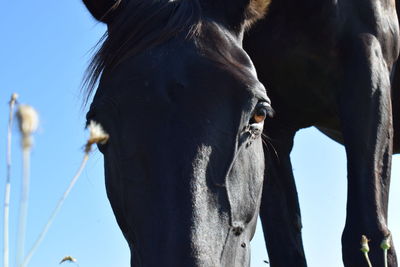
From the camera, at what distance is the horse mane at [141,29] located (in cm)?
273

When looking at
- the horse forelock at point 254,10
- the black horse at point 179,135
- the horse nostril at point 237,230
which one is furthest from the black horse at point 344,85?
the horse nostril at point 237,230

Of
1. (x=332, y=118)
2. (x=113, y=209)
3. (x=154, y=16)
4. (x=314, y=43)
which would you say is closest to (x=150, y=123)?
(x=113, y=209)

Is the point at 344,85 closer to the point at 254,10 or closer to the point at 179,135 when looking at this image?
the point at 254,10

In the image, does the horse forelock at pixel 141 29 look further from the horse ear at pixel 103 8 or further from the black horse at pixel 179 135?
the horse ear at pixel 103 8

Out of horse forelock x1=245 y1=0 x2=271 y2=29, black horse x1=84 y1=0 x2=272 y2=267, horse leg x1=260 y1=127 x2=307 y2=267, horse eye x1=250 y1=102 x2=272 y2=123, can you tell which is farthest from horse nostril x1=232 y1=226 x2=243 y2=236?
horse leg x1=260 y1=127 x2=307 y2=267

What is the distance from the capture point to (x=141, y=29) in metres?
2.78

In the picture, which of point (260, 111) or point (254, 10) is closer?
point (260, 111)

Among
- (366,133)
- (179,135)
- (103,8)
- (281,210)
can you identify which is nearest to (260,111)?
(179,135)

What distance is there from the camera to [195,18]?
284 centimetres

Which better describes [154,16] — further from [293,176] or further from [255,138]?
[293,176]

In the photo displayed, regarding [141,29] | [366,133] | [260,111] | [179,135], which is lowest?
[366,133]

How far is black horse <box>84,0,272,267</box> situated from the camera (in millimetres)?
2133

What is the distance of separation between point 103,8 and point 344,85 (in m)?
1.44

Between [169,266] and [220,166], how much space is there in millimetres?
462
